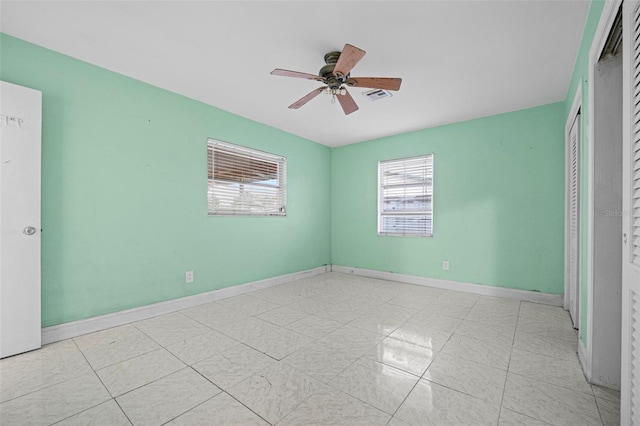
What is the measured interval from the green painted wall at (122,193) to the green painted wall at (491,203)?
2398 millimetres

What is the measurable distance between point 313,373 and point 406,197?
3326 millimetres

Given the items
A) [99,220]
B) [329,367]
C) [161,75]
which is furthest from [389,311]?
[161,75]

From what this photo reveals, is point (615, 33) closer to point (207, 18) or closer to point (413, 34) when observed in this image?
point (413, 34)

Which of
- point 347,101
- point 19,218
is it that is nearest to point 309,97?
point 347,101

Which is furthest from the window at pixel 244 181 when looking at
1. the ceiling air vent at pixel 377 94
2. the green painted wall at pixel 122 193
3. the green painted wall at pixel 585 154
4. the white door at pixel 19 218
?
the green painted wall at pixel 585 154

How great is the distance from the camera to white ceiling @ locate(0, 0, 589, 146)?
184 centimetres

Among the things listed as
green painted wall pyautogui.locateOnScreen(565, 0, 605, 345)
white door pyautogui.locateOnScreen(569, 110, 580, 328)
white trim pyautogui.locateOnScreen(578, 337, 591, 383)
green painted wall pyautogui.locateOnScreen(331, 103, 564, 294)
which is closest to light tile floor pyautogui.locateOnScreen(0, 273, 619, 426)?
white trim pyautogui.locateOnScreen(578, 337, 591, 383)

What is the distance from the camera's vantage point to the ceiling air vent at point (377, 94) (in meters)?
2.98

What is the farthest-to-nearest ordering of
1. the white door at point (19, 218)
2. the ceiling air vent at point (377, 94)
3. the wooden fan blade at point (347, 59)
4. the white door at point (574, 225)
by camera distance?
the ceiling air vent at point (377, 94) < the white door at point (574, 225) < the white door at point (19, 218) < the wooden fan blade at point (347, 59)

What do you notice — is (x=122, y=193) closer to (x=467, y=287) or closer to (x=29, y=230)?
(x=29, y=230)

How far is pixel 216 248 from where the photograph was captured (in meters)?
3.46

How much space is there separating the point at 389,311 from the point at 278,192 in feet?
7.93

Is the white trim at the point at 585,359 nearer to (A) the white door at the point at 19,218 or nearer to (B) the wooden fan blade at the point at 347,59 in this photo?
(B) the wooden fan blade at the point at 347,59

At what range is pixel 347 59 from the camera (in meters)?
1.95
